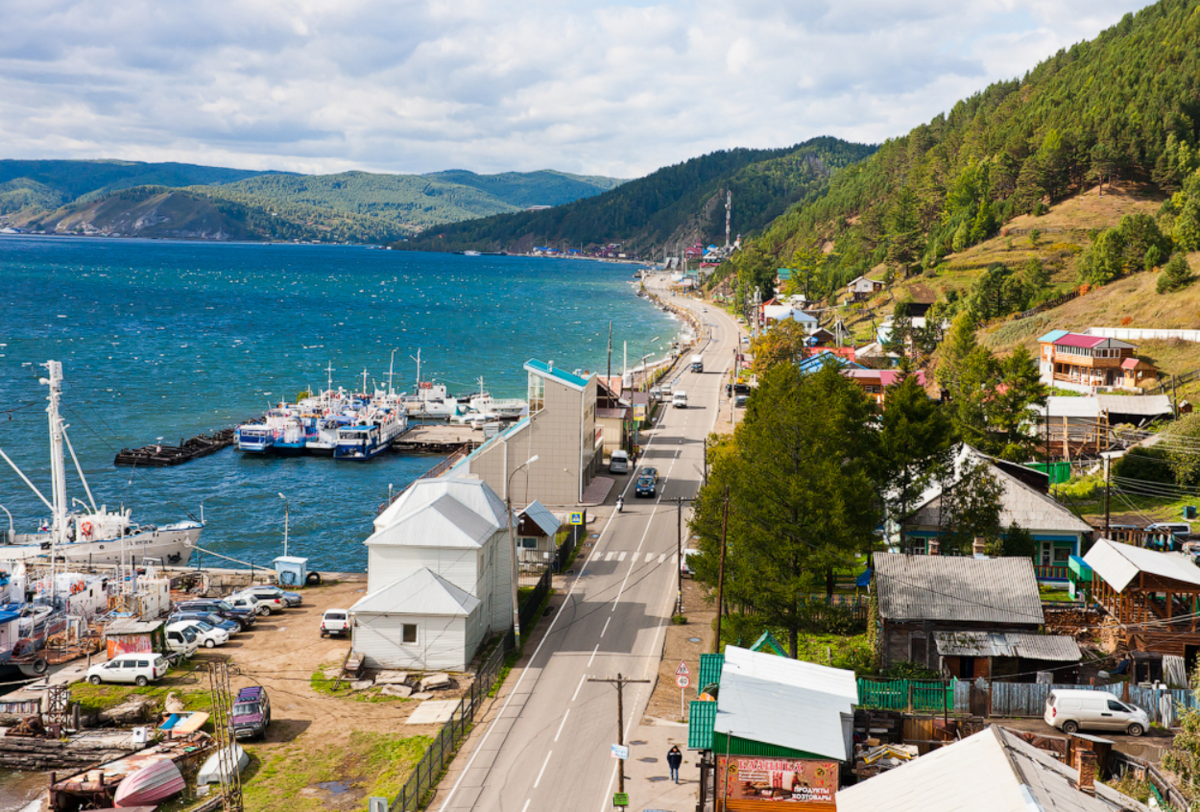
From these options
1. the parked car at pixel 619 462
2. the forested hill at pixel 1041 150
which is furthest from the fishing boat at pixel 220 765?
the forested hill at pixel 1041 150

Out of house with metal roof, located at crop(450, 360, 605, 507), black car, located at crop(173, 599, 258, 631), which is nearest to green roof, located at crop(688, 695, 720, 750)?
black car, located at crop(173, 599, 258, 631)

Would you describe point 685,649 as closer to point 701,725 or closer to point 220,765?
point 701,725

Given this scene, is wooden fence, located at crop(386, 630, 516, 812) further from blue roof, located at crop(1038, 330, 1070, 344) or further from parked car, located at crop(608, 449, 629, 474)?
blue roof, located at crop(1038, 330, 1070, 344)

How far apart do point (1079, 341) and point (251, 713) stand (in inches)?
2532

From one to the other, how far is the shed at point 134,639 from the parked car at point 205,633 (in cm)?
150

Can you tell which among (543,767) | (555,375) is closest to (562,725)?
(543,767)

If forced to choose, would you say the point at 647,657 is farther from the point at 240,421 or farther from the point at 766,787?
the point at 240,421

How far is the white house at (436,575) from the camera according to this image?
30.8 metres

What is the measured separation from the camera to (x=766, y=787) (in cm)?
2116

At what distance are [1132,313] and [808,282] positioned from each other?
68810 millimetres

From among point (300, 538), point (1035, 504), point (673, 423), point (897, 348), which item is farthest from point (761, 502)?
point (897, 348)

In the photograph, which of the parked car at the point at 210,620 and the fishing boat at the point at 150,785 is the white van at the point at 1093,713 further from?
the parked car at the point at 210,620

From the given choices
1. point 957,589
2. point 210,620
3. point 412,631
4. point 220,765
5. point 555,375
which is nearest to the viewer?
point 220,765

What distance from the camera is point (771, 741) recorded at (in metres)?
21.2
